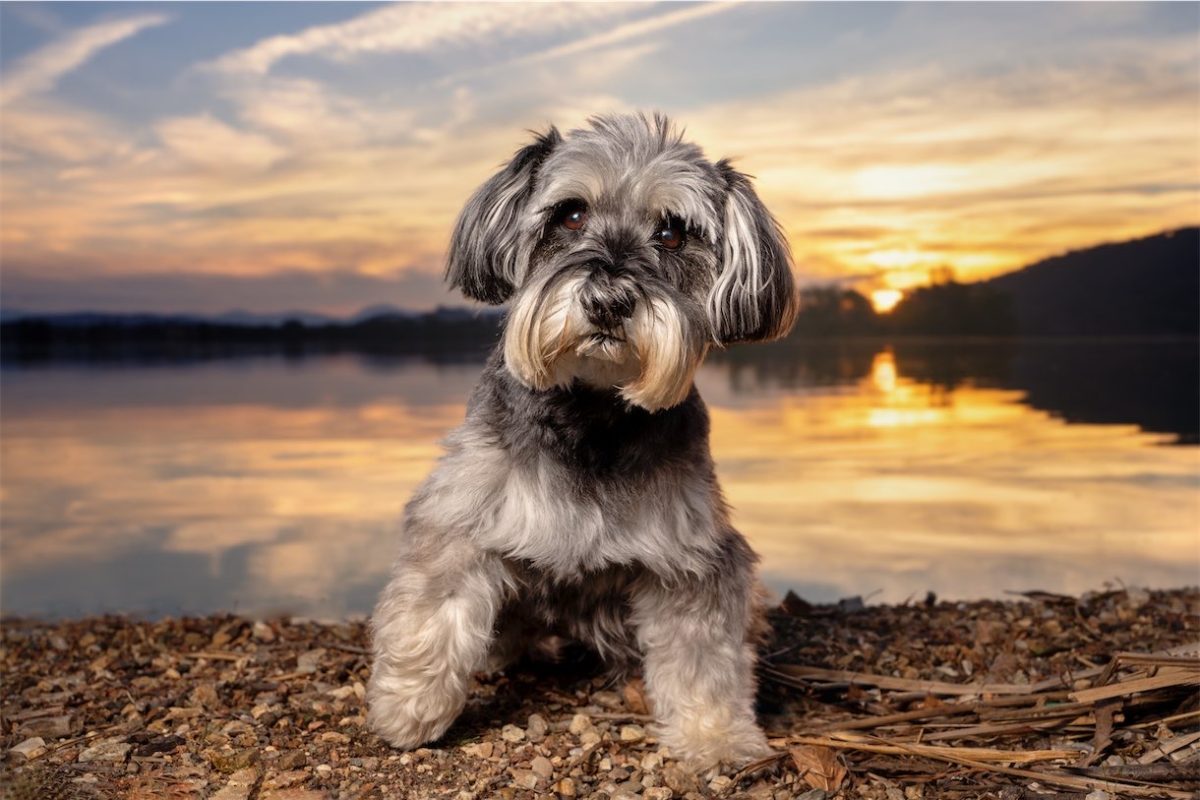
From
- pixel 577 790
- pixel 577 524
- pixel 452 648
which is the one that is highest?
pixel 577 524

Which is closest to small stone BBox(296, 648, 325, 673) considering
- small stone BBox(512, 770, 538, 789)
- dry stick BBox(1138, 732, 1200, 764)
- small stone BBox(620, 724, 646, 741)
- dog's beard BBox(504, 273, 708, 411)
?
small stone BBox(512, 770, 538, 789)

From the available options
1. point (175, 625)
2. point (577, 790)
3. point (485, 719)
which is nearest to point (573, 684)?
point (485, 719)

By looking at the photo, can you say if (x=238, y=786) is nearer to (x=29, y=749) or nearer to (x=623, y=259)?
(x=29, y=749)

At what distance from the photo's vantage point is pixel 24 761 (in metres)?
5.05

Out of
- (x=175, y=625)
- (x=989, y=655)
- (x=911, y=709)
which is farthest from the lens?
(x=175, y=625)

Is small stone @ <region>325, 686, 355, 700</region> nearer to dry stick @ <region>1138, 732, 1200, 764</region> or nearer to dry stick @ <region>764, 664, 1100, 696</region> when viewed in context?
dry stick @ <region>764, 664, 1100, 696</region>

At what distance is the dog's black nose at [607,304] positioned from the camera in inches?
166

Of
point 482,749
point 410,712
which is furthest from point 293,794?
point 482,749

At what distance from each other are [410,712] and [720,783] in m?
1.46

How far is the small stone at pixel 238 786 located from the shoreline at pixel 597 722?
0.01 meters

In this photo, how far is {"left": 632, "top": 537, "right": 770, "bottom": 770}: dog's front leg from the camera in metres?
5.16

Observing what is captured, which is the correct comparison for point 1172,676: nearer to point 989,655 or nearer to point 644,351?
point 989,655

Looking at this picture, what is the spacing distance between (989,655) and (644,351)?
366cm

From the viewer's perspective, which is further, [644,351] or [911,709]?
[911,709]
